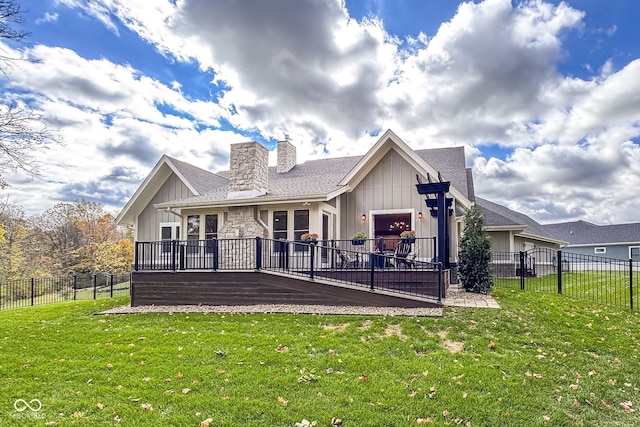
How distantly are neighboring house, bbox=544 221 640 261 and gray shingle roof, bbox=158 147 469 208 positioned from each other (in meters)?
18.7

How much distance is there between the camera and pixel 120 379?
5.12m

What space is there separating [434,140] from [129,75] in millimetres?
14029

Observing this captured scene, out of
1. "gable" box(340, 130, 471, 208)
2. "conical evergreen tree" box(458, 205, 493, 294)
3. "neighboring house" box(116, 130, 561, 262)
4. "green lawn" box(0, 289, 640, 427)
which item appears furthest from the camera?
"neighboring house" box(116, 130, 561, 262)

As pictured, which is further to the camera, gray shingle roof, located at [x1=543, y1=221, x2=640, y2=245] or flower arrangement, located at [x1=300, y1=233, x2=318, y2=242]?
gray shingle roof, located at [x1=543, y1=221, x2=640, y2=245]

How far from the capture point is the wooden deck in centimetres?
936

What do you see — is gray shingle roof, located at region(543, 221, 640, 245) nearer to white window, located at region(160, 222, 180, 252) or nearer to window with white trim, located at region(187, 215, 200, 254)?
window with white trim, located at region(187, 215, 200, 254)

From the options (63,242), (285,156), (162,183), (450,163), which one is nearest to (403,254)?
(450,163)

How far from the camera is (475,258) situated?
37.1ft

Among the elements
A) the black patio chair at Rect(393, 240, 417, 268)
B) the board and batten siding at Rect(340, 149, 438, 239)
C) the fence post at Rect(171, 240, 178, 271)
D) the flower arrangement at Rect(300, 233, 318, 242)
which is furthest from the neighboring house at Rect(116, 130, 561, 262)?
the fence post at Rect(171, 240, 178, 271)

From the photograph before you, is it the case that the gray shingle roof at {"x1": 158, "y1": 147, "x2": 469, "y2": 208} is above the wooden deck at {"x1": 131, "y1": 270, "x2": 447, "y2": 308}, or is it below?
above

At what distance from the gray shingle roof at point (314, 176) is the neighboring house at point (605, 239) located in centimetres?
1871

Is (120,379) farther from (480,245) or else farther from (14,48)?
(480,245)

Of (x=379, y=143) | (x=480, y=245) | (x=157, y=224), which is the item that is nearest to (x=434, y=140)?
(x=379, y=143)

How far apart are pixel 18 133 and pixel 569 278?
63.6 feet
